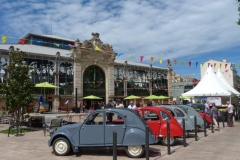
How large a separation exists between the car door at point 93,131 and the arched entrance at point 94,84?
2626cm

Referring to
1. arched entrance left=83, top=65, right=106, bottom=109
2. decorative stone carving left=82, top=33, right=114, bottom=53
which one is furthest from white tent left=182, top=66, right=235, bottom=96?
decorative stone carving left=82, top=33, right=114, bottom=53

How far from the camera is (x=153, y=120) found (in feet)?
33.8

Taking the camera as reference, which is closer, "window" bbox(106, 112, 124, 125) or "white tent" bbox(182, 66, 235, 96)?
"window" bbox(106, 112, 124, 125)

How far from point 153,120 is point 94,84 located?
2613 centimetres

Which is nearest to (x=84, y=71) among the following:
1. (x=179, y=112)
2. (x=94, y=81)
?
(x=94, y=81)

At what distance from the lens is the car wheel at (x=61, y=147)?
8555 millimetres

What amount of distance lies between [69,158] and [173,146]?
13.9 ft

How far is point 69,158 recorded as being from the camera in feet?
27.0

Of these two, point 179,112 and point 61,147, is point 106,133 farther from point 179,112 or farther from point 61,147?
point 179,112

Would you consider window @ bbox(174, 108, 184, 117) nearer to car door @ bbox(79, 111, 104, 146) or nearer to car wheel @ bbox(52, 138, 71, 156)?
car door @ bbox(79, 111, 104, 146)

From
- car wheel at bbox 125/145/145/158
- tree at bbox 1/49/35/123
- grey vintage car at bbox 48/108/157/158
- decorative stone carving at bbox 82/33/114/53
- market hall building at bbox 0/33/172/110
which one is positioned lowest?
car wheel at bbox 125/145/145/158

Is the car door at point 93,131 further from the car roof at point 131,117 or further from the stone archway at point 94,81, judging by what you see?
the stone archway at point 94,81

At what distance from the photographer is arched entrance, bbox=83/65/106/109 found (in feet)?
115

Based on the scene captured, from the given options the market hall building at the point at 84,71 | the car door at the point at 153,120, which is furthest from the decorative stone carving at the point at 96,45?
the car door at the point at 153,120
